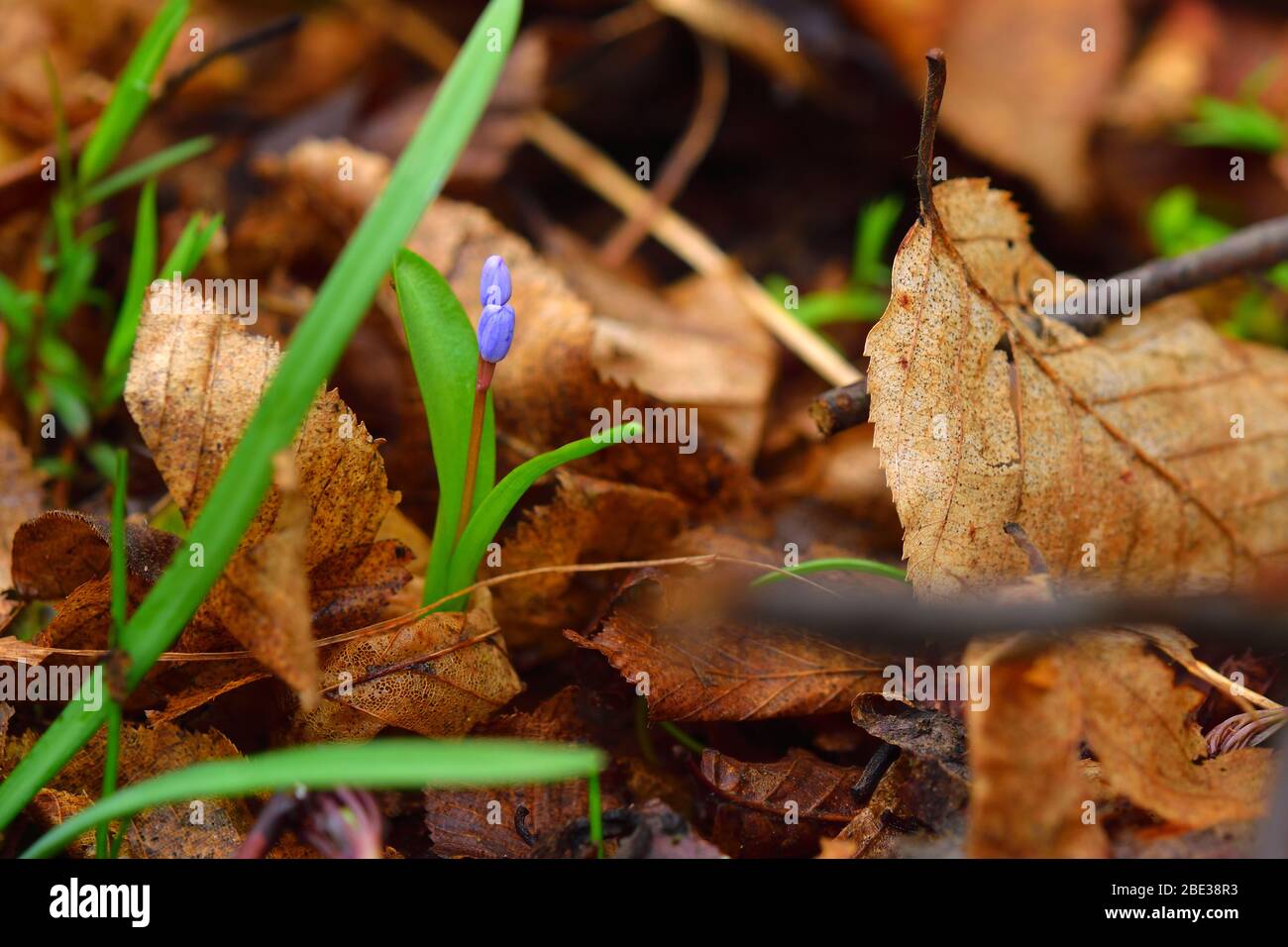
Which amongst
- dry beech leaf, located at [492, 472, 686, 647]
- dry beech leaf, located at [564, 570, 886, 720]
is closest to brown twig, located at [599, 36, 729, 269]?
dry beech leaf, located at [492, 472, 686, 647]

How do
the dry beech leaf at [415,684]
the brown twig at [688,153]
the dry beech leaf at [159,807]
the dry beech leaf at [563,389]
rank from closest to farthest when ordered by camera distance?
the dry beech leaf at [159,807] → the dry beech leaf at [415,684] → the dry beech leaf at [563,389] → the brown twig at [688,153]

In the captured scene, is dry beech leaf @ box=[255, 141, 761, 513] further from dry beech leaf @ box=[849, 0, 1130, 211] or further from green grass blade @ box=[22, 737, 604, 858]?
dry beech leaf @ box=[849, 0, 1130, 211]

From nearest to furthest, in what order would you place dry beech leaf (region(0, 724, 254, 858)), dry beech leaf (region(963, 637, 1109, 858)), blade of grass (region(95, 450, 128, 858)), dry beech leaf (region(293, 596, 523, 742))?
1. dry beech leaf (region(963, 637, 1109, 858))
2. blade of grass (region(95, 450, 128, 858))
3. dry beech leaf (region(0, 724, 254, 858))
4. dry beech leaf (region(293, 596, 523, 742))

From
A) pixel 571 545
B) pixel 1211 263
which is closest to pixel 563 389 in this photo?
pixel 571 545

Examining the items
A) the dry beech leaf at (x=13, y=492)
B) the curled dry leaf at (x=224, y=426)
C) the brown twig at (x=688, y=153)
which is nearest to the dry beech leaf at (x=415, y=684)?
the curled dry leaf at (x=224, y=426)

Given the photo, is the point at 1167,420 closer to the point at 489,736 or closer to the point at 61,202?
the point at 489,736

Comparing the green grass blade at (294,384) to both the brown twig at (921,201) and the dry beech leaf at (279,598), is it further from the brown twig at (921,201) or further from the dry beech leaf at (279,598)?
the brown twig at (921,201)
